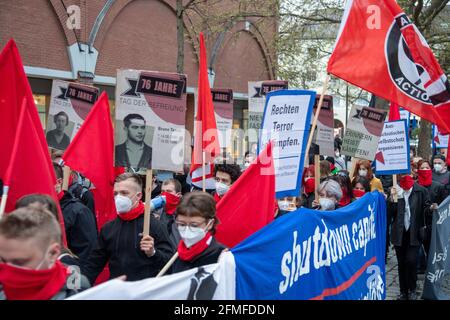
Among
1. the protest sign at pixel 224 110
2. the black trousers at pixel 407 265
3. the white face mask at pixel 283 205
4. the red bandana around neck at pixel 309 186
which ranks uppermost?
the protest sign at pixel 224 110

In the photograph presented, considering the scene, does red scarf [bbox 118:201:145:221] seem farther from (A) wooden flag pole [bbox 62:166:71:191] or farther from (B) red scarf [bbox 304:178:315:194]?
(B) red scarf [bbox 304:178:315:194]

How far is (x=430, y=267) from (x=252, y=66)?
22096 mm

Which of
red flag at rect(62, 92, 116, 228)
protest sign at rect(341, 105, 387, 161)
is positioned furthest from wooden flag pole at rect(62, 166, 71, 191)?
protest sign at rect(341, 105, 387, 161)

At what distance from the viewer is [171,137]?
16.2 feet

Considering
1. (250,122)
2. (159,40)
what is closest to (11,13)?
(159,40)

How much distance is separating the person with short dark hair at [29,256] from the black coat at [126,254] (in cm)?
176

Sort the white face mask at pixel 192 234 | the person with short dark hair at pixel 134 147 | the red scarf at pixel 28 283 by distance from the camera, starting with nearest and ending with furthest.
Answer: the red scarf at pixel 28 283, the white face mask at pixel 192 234, the person with short dark hair at pixel 134 147

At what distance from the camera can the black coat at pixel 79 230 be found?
16.5 feet

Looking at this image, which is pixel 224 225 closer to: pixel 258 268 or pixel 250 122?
pixel 258 268

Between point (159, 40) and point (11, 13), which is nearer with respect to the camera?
point (11, 13)

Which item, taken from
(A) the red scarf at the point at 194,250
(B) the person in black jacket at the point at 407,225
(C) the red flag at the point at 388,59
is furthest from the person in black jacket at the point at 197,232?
(B) the person in black jacket at the point at 407,225

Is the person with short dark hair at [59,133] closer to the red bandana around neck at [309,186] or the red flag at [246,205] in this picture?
the red bandana around neck at [309,186]
